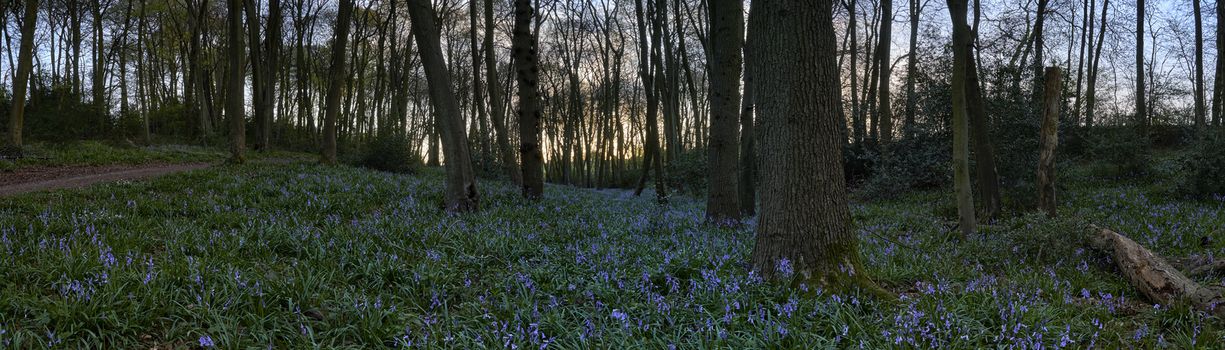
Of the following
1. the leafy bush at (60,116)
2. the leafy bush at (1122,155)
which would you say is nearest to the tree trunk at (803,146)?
the leafy bush at (1122,155)

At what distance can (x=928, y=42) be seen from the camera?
18.9 metres

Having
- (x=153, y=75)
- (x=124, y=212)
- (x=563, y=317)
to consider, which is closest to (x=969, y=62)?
(x=563, y=317)

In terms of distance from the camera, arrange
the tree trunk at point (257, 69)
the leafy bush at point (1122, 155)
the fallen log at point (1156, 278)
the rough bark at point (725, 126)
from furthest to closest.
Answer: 1. the tree trunk at point (257, 69)
2. the leafy bush at point (1122, 155)
3. the rough bark at point (725, 126)
4. the fallen log at point (1156, 278)

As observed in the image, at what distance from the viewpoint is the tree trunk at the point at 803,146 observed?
3.92 metres

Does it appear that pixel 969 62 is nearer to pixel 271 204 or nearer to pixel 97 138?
pixel 271 204

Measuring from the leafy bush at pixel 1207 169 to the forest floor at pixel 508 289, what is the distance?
444 centimetres

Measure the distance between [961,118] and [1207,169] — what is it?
7847 millimetres

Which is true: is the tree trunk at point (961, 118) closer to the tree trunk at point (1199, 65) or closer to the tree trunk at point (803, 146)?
the tree trunk at point (803, 146)

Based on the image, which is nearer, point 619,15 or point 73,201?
point 73,201

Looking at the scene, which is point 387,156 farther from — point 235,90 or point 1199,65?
point 1199,65

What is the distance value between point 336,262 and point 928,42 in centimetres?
2011

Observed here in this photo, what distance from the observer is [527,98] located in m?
12.4

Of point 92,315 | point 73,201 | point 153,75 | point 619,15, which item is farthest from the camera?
point 153,75

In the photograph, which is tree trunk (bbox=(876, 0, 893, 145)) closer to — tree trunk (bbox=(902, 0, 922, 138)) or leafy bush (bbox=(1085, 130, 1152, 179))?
tree trunk (bbox=(902, 0, 922, 138))
